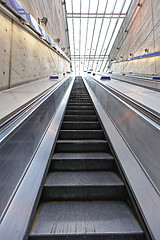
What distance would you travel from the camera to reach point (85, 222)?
1272 millimetres

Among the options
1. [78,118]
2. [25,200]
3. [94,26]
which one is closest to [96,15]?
[94,26]

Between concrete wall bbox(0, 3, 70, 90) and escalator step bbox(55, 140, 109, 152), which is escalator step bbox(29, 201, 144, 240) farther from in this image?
concrete wall bbox(0, 3, 70, 90)

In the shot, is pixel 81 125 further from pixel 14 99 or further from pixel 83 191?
pixel 83 191

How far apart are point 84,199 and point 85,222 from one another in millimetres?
265

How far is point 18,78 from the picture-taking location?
418 cm

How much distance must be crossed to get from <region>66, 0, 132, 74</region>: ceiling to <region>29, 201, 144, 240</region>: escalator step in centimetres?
1996

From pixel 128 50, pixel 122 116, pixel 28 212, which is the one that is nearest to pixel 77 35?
pixel 128 50

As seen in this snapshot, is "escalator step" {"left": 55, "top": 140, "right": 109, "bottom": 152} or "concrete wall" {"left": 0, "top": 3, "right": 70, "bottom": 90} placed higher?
"concrete wall" {"left": 0, "top": 3, "right": 70, "bottom": 90}

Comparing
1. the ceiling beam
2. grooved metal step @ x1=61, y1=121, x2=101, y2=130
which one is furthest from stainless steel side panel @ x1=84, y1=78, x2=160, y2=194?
the ceiling beam

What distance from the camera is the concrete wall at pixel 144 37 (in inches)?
374

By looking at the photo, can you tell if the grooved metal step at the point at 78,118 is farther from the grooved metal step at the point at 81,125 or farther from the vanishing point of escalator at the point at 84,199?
the vanishing point of escalator at the point at 84,199

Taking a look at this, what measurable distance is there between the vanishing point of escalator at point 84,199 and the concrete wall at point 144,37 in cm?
921

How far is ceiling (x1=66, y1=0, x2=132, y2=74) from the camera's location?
54.1 feet

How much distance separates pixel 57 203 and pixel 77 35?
79.3 ft
